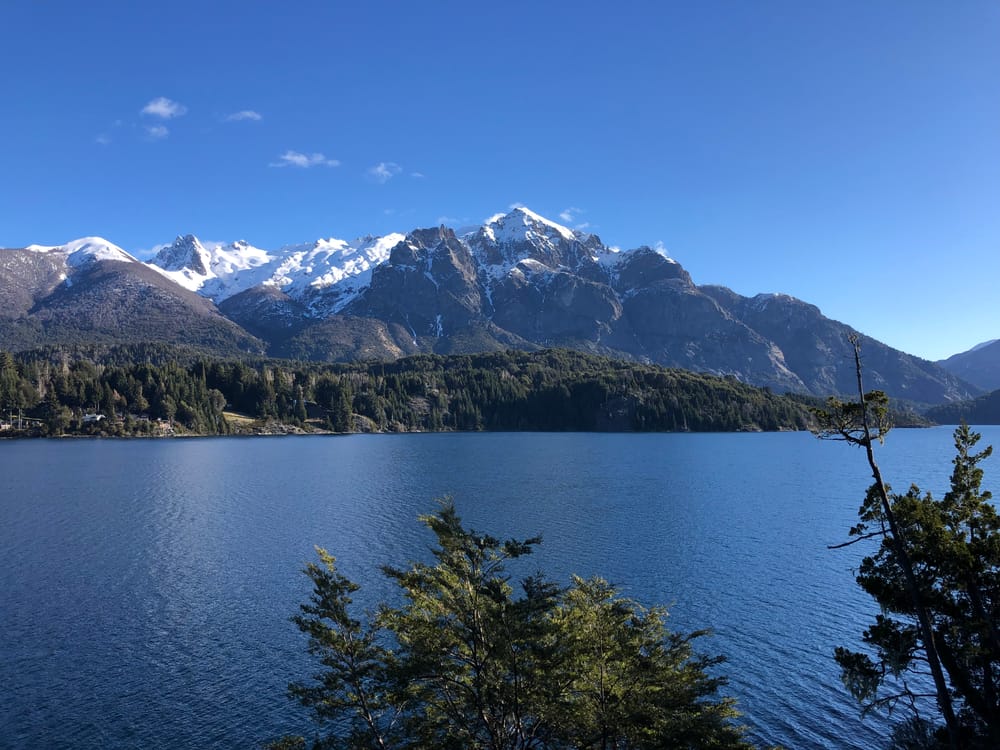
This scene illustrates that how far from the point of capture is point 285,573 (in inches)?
2687

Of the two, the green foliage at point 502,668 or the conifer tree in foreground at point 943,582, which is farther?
the conifer tree in foreground at point 943,582

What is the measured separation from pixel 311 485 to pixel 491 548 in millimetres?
116193

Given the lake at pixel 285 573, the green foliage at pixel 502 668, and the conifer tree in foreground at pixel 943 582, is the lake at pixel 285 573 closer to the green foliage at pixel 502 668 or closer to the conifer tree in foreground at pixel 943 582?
the conifer tree in foreground at pixel 943 582

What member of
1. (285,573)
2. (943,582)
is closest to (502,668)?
(943,582)

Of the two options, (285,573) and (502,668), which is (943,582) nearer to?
(502,668)

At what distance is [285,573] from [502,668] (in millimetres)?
49581

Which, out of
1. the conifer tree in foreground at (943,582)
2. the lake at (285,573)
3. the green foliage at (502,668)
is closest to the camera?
the green foliage at (502,668)

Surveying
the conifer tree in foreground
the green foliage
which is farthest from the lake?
the green foliage

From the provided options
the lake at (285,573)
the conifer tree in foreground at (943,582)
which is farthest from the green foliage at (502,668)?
the lake at (285,573)

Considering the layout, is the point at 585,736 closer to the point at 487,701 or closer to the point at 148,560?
the point at 487,701

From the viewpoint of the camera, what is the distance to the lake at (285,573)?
39812 mm

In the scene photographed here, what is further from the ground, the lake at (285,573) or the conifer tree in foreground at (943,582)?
the conifer tree in foreground at (943,582)

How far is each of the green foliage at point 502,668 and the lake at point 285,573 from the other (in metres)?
14.1

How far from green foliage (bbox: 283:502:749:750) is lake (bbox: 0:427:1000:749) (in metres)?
14.1
